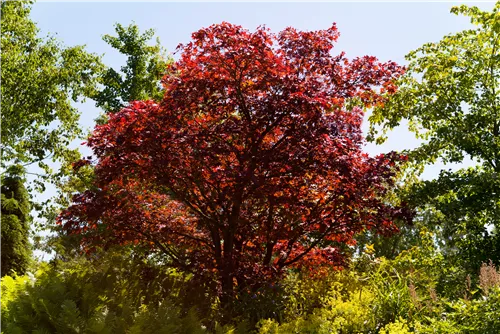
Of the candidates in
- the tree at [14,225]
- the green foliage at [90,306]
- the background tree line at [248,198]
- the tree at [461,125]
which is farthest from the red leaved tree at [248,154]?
the tree at [14,225]

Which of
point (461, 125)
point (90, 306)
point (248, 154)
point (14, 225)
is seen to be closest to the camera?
point (90, 306)

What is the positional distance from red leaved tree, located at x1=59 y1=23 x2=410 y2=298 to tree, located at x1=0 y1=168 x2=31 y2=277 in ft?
36.8

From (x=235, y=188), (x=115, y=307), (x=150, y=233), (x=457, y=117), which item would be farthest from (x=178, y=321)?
(x=457, y=117)

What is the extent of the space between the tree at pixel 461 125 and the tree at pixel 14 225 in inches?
517

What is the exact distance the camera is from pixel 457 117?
14.5 metres

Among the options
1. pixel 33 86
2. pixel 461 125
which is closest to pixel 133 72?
pixel 33 86

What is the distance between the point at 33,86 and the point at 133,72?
24.3 ft

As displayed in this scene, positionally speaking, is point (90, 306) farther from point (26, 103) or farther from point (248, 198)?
point (26, 103)

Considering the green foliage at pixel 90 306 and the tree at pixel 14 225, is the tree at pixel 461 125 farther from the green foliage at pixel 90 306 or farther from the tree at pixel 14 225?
the tree at pixel 14 225

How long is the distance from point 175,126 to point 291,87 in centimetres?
193

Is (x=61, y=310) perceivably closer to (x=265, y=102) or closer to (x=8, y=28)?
(x=265, y=102)

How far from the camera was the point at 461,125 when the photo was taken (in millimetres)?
14250

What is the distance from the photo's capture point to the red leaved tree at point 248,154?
25.1 ft

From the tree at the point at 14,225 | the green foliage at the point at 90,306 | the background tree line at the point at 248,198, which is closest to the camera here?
the green foliage at the point at 90,306
